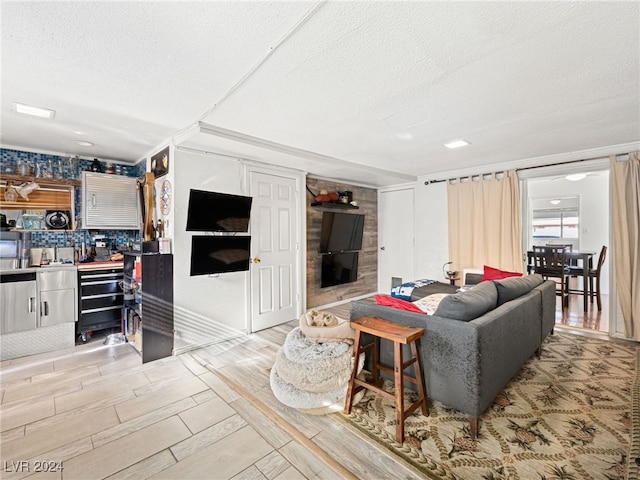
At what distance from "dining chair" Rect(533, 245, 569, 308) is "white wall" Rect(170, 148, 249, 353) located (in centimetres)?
475

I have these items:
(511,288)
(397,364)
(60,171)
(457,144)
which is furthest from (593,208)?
(60,171)

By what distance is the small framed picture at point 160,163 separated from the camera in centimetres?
329

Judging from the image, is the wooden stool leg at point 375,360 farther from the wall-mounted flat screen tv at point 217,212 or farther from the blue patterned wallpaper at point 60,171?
the blue patterned wallpaper at point 60,171

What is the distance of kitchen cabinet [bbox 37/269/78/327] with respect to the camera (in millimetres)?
3217

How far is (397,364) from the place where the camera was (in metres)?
1.83

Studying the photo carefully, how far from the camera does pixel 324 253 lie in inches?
188

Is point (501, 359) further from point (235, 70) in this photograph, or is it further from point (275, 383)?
point (235, 70)

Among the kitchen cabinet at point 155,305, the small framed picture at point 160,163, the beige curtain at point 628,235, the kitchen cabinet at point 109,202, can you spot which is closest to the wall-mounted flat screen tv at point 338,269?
the kitchen cabinet at point 155,305

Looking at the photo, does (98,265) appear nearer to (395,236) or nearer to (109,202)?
(109,202)

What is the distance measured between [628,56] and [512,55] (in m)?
0.72

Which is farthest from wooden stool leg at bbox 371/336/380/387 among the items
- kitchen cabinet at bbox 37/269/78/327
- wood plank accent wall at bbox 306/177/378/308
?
kitchen cabinet at bbox 37/269/78/327

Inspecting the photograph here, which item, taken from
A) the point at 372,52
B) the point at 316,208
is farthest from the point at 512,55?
the point at 316,208

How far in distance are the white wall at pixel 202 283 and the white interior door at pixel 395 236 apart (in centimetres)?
309

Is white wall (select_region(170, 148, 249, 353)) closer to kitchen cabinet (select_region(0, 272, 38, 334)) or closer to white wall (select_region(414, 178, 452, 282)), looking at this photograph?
kitchen cabinet (select_region(0, 272, 38, 334))
